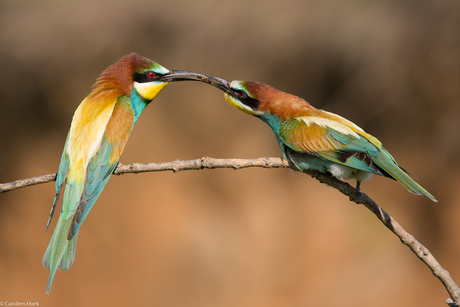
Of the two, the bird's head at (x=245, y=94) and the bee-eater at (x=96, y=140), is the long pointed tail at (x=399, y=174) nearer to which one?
the bird's head at (x=245, y=94)

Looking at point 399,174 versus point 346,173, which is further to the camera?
point 346,173

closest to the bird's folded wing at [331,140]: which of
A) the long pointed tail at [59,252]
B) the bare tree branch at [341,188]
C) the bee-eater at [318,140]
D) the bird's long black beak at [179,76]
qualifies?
the bee-eater at [318,140]

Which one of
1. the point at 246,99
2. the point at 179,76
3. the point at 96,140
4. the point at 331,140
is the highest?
the point at 179,76

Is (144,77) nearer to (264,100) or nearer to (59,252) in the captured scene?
(264,100)

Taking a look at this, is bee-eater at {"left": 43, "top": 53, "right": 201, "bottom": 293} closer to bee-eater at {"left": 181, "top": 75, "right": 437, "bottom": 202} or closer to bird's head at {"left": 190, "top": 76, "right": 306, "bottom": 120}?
bird's head at {"left": 190, "top": 76, "right": 306, "bottom": 120}

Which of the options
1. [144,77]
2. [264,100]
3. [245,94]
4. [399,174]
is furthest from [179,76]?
[399,174]

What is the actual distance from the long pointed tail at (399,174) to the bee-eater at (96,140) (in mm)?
1108

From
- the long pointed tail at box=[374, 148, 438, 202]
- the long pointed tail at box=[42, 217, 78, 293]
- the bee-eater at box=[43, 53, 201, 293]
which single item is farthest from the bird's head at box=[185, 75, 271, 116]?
the long pointed tail at box=[42, 217, 78, 293]

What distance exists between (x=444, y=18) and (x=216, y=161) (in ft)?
8.87

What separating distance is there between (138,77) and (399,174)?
1.39 meters

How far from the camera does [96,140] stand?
202 cm

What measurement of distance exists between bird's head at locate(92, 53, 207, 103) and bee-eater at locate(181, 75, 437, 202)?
40cm

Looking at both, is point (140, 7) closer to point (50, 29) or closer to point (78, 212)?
point (50, 29)

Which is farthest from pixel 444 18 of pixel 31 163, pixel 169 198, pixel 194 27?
pixel 31 163
